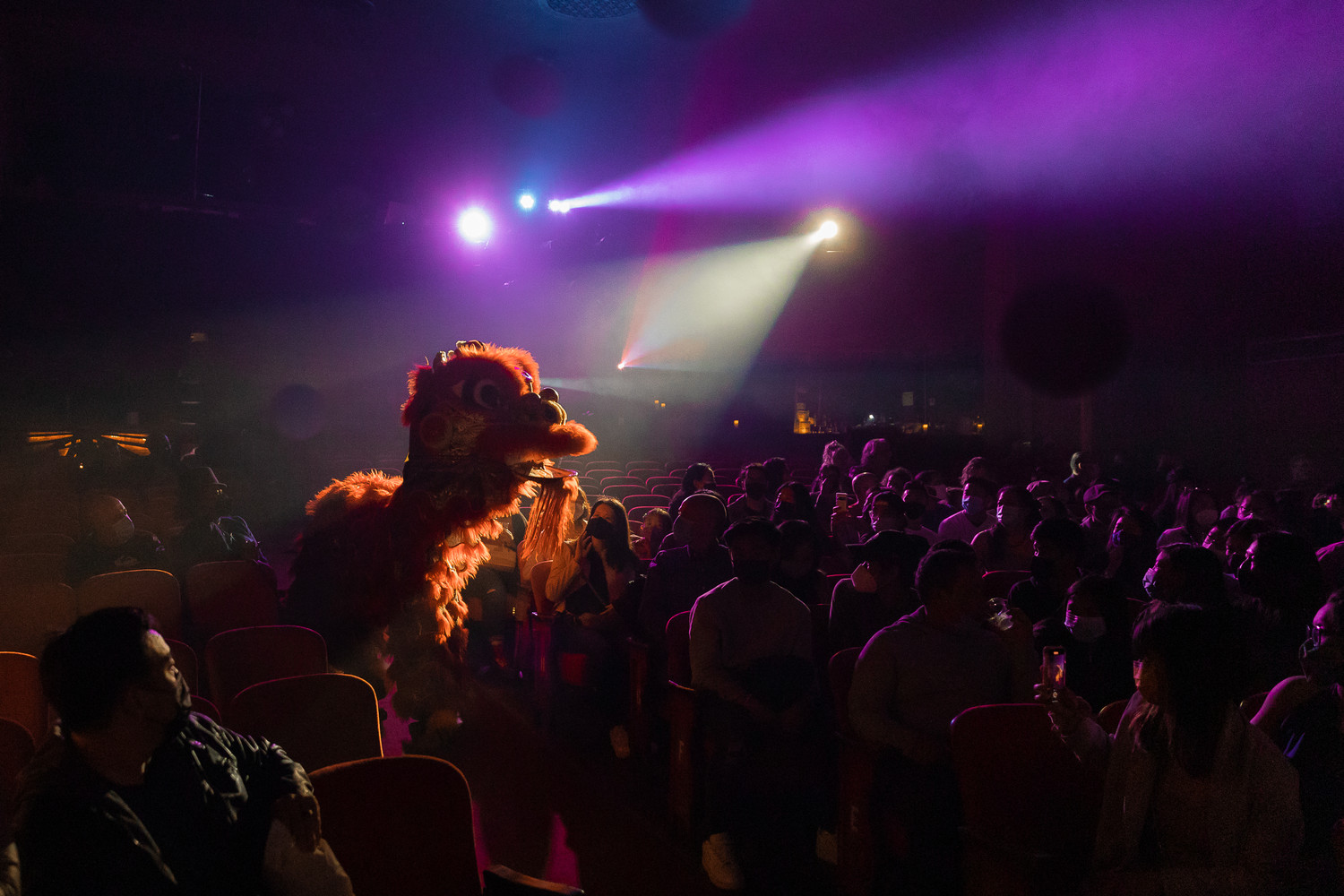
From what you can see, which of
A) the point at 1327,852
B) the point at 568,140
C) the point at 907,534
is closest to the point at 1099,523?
the point at 907,534

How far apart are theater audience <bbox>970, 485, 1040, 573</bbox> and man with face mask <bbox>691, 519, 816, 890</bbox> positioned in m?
1.86

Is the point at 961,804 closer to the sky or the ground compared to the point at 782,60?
closer to the ground

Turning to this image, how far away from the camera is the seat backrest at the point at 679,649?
9.98 ft

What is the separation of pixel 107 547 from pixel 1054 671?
4.33 m

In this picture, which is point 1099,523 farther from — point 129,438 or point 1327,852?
point 129,438

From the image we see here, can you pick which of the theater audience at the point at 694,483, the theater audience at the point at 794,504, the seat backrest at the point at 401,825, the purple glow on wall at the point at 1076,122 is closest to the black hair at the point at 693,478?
the theater audience at the point at 694,483

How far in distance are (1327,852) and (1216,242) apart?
10.1 meters

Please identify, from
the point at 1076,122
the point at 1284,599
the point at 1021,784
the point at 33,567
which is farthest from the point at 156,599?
the point at 1076,122

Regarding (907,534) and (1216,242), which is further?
(1216,242)

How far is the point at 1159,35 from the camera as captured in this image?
7984 millimetres

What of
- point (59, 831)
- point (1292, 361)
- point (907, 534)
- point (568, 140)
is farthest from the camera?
point (1292, 361)

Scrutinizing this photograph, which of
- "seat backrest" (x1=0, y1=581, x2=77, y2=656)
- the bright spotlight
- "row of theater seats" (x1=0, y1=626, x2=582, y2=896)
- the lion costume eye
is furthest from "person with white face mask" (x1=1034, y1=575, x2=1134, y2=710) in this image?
the bright spotlight

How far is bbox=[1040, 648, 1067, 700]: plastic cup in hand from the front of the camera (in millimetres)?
1775

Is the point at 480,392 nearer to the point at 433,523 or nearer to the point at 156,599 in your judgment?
the point at 433,523
